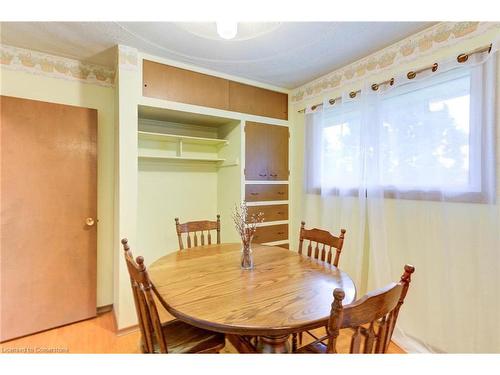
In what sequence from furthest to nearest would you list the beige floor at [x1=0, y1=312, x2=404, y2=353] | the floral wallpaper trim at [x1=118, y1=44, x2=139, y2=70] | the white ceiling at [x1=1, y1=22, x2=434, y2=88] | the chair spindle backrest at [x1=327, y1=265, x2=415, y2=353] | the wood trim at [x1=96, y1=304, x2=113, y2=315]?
the wood trim at [x1=96, y1=304, x2=113, y2=315] → the floral wallpaper trim at [x1=118, y1=44, x2=139, y2=70] → the beige floor at [x1=0, y1=312, x2=404, y2=353] → the white ceiling at [x1=1, y1=22, x2=434, y2=88] → the chair spindle backrest at [x1=327, y1=265, x2=415, y2=353]

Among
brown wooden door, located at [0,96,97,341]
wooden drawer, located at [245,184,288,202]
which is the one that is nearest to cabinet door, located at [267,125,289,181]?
wooden drawer, located at [245,184,288,202]

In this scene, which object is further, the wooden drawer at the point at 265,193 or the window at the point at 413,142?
the wooden drawer at the point at 265,193

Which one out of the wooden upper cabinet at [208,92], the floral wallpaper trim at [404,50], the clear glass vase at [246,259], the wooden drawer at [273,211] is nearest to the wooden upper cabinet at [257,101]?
the wooden upper cabinet at [208,92]

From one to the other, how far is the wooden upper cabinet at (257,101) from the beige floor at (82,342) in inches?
87.5

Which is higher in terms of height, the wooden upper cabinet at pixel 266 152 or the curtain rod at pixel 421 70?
the curtain rod at pixel 421 70

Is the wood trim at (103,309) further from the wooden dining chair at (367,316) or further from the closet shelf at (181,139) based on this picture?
the wooden dining chair at (367,316)

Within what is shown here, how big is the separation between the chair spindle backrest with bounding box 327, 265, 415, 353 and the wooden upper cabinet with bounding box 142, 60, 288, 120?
2160 millimetres

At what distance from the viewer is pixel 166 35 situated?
1.89m

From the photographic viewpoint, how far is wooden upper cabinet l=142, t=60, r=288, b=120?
2.20 m

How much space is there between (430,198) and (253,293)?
1.47 meters

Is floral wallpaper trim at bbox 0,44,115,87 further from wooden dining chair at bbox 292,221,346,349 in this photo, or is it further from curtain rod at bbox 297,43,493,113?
wooden dining chair at bbox 292,221,346,349

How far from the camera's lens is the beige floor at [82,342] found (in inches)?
74.1
